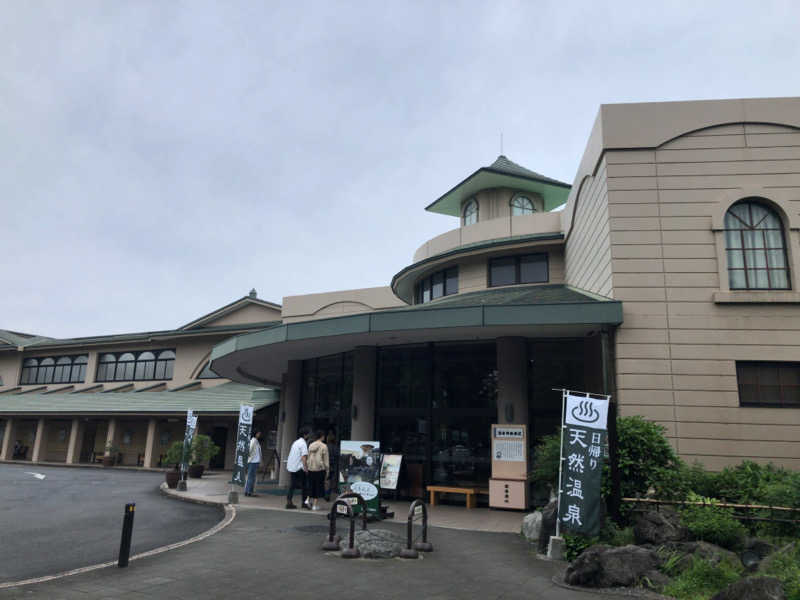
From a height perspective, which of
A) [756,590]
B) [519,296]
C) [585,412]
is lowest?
[756,590]

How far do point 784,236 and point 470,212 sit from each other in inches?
484

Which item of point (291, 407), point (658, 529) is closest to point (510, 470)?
point (658, 529)

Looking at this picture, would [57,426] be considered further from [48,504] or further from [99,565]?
[99,565]

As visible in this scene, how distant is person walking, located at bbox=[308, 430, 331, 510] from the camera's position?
12883 mm

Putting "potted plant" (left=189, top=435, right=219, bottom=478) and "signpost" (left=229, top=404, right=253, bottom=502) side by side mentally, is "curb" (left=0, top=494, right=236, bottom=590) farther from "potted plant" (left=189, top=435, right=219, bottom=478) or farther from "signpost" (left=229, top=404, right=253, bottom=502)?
"potted plant" (left=189, top=435, right=219, bottom=478)

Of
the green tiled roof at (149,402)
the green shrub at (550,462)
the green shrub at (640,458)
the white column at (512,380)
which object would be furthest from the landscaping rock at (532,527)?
the green tiled roof at (149,402)

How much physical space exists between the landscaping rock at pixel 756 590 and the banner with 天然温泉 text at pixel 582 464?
2.64m

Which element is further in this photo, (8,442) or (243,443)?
(8,442)

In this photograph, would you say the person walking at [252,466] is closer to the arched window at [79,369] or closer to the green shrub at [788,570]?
the green shrub at [788,570]

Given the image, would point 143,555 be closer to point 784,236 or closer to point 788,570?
point 788,570

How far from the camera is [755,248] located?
43.2 ft

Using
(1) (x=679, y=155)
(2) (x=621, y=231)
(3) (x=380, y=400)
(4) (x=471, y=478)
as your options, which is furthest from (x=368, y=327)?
(1) (x=679, y=155)

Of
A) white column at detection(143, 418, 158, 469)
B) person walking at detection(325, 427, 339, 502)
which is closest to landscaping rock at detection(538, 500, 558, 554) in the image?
person walking at detection(325, 427, 339, 502)

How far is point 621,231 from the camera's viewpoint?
13.3 metres
